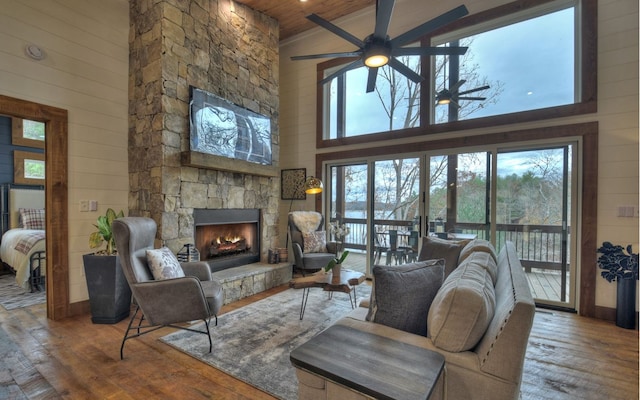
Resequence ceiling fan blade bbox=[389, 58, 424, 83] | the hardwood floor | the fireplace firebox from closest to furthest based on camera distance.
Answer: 1. the hardwood floor
2. ceiling fan blade bbox=[389, 58, 424, 83]
3. the fireplace firebox

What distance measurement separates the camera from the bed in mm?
4008

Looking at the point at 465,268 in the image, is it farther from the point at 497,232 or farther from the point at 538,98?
the point at 538,98

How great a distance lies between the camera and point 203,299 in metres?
2.46

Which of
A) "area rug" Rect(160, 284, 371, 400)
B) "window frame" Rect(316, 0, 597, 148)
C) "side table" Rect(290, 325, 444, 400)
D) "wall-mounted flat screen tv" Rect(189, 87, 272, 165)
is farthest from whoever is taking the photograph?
"wall-mounted flat screen tv" Rect(189, 87, 272, 165)

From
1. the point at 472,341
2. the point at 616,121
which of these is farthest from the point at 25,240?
the point at 616,121

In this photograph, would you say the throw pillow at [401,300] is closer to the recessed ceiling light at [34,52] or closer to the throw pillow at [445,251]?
the throw pillow at [445,251]

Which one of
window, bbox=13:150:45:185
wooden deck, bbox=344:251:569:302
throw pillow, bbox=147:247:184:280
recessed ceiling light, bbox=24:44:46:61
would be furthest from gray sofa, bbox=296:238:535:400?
window, bbox=13:150:45:185

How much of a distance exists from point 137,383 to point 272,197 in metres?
3.37

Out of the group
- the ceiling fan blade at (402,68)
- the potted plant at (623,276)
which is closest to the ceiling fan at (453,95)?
the ceiling fan blade at (402,68)

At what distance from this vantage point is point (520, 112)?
3770 millimetres

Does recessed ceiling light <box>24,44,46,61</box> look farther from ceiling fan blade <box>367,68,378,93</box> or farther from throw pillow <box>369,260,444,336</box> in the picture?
throw pillow <box>369,260,444,336</box>

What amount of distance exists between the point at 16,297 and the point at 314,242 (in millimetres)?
4116

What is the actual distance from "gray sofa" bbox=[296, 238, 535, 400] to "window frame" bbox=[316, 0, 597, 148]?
3.17 m

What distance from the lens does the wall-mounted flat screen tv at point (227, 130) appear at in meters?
3.76
